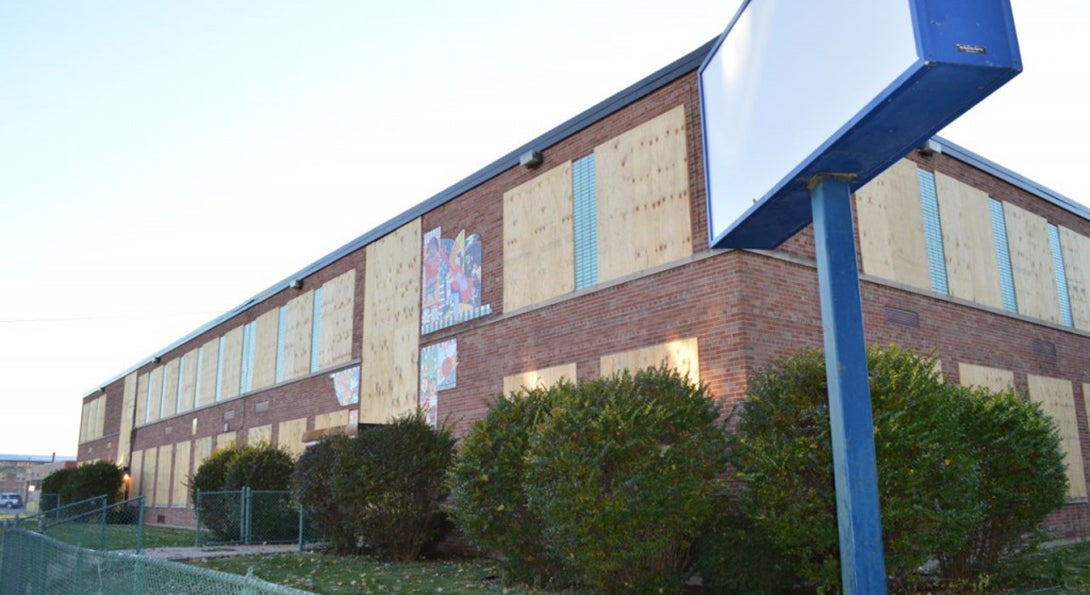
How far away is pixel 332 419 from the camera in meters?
23.9

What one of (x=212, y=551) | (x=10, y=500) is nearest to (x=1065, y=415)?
(x=212, y=551)

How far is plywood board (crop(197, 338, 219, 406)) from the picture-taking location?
3444 centimetres

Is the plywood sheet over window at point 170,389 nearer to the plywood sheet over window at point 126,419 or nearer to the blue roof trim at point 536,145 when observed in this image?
the plywood sheet over window at point 126,419

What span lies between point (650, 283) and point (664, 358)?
1380 millimetres

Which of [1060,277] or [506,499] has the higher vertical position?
[1060,277]

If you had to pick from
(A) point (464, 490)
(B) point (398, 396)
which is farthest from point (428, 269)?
(A) point (464, 490)

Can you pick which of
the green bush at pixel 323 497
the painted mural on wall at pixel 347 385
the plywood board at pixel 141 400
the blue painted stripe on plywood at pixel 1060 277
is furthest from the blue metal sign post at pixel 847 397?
the plywood board at pixel 141 400

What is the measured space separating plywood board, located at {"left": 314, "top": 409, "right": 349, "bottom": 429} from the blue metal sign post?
17746mm

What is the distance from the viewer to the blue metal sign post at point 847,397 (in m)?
7.09

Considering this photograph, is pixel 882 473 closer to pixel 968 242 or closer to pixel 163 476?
pixel 968 242

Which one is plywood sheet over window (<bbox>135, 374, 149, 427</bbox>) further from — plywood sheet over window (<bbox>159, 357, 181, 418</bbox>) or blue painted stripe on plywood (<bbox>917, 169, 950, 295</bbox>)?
blue painted stripe on plywood (<bbox>917, 169, 950, 295</bbox>)

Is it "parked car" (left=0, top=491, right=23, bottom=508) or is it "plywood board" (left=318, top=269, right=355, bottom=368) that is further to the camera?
"parked car" (left=0, top=491, right=23, bottom=508)

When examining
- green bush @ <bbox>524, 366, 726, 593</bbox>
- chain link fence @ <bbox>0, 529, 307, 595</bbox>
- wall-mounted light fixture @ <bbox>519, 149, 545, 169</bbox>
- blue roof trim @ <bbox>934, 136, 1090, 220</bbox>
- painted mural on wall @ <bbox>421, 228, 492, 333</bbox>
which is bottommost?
chain link fence @ <bbox>0, 529, 307, 595</bbox>

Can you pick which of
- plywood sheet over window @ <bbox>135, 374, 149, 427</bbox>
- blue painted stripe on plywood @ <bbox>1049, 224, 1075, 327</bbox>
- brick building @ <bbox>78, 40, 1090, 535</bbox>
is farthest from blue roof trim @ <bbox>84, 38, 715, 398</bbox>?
plywood sheet over window @ <bbox>135, 374, 149, 427</bbox>
